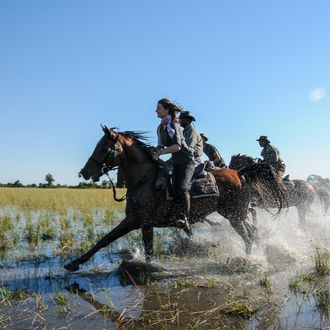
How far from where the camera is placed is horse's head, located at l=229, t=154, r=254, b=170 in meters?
11.2

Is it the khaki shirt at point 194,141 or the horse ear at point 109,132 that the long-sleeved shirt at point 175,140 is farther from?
the horse ear at point 109,132

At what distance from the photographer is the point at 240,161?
1130cm

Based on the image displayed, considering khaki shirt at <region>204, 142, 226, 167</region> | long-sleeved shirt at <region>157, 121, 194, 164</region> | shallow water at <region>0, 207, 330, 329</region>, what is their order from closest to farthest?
1. shallow water at <region>0, 207, 330, 329</region>
2. long-sleeved shirt at <region>157, 121, 194, 164</region>
3. khaki shirt at <region>204, 142, 226, 167</region>

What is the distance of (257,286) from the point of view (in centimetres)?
564

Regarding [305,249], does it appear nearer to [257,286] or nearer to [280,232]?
[280,232]

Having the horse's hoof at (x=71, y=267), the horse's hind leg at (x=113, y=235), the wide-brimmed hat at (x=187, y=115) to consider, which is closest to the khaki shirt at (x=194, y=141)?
the wide-brimmed hat at (x=187, y=115)

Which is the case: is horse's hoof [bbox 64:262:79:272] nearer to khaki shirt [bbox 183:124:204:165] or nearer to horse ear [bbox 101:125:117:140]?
horse ear [bbox 101:125:117:140]

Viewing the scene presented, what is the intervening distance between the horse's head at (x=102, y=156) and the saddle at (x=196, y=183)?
817 mm

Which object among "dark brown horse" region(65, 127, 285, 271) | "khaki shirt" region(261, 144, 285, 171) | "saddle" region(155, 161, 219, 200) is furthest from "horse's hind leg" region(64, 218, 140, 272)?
"khaki shirt" region(261, 144, 285, 171)

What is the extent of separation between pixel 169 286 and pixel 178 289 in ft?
0.77

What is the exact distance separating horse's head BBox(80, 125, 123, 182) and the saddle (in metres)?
0.82

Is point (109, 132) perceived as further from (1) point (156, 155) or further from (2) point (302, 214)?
(2) point (302, 214)

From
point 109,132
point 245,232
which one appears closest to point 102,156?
point 109,132

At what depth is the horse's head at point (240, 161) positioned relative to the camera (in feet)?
36.8
